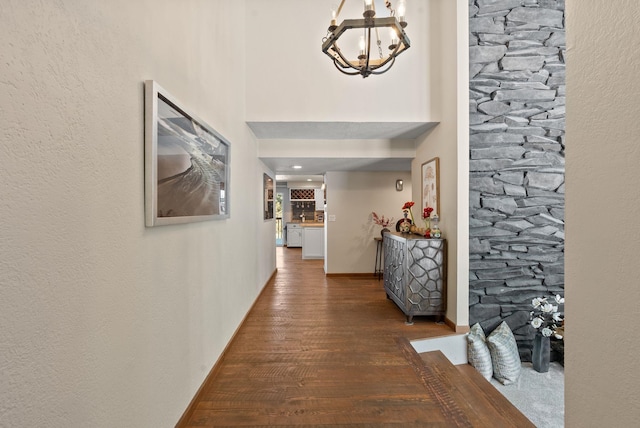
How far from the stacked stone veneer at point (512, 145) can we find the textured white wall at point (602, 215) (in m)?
2.29

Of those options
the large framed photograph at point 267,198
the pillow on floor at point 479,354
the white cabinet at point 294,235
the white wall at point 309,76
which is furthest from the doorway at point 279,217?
the pillow on floor at point 479,354

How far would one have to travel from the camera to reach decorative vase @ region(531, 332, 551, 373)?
3039 mm

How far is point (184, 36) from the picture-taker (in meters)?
1.67

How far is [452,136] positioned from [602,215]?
94.2 inches

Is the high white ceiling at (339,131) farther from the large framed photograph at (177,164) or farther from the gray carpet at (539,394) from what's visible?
the gray carpet at (539,394)

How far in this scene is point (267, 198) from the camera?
15.9 feet

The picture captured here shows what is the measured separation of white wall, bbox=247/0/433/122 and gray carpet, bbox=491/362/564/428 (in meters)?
2.94

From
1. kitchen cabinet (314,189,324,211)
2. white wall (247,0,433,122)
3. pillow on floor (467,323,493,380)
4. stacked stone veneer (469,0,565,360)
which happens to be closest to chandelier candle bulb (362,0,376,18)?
white wall (247,0,433,122)

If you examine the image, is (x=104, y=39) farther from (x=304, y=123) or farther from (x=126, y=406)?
(x=304, y=123)

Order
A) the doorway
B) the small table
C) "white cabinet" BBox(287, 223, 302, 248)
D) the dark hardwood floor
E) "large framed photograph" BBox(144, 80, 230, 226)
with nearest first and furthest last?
1. "large framed photograph" BBox(144, 80, 230, 226)
2. the dark hardwood floor
3. the small table
4. "white cabinet" BBox(287, 223, 302, 248)
5. the doorway

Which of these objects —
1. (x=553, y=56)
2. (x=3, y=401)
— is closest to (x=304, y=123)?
(x=553, y=56)

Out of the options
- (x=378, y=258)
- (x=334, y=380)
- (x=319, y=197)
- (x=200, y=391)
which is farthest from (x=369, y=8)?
(x=319, y=197)

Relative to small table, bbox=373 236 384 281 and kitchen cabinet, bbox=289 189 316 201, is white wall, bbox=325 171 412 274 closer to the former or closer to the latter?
small table, bbox=373 236 384 281

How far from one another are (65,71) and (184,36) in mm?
997
